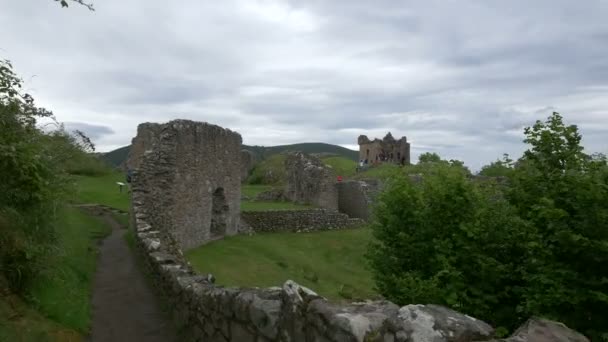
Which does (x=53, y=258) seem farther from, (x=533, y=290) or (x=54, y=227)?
(x=533, y=290)

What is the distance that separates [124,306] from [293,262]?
1047 cm

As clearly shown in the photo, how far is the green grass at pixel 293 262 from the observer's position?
16.5 m

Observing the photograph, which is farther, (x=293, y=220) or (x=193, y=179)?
(x=293, y=220)

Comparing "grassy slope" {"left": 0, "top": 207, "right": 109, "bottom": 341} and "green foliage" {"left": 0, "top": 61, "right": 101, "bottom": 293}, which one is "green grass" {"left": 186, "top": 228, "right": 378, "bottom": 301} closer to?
"grassy slope" {"left": 0, "top": 207, "right": 109, "bottom": 341}

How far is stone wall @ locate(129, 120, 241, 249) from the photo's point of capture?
17938mm

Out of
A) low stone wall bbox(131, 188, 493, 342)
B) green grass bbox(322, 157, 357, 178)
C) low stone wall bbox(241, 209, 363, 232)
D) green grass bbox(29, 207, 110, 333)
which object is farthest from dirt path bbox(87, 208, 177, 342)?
green grass bbox(322, 157, 357, 178)

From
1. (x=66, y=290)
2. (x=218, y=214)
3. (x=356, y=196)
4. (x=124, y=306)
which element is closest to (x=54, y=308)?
(x=66, y=290)

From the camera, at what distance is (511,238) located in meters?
9.24

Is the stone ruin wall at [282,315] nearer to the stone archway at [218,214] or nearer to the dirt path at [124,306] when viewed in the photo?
the dirt path at [124,306]

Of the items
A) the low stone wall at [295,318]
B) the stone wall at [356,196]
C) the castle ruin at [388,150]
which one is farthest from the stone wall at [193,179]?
the castle ruin at [388,150]

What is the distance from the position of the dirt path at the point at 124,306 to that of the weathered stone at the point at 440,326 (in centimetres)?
581

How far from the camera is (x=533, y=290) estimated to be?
26.3 feet

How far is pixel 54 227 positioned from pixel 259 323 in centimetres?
584

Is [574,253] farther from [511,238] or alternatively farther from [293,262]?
[293,262]
